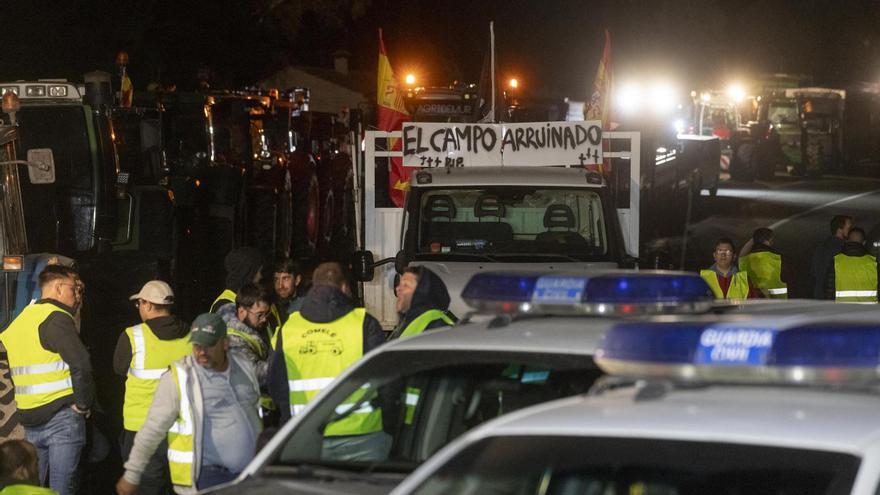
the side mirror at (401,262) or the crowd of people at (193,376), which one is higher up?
the side mirror at (401,262)

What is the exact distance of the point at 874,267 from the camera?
12.0 metres

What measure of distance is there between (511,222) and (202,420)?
5271 mm

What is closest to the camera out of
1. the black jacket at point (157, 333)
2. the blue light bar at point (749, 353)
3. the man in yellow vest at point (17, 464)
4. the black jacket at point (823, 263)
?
the blue light bar at point (749, 353)

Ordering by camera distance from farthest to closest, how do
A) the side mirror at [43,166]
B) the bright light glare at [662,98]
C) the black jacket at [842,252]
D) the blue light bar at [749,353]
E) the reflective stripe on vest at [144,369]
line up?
the bright light glare at [662,98]
the black jacket at [842,252]
the side mirror at [43,166]
the reflective stripe on vest at [144,369]
the blue light bar at [749,353]

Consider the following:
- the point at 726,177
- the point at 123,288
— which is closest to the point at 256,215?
the point at 123,288

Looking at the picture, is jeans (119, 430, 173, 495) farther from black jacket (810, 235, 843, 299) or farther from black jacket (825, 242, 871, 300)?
black jacket (810, 235, 843, 299)

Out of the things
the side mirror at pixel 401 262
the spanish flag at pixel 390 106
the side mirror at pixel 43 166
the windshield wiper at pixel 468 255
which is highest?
the spanish flag at pixel 390 106

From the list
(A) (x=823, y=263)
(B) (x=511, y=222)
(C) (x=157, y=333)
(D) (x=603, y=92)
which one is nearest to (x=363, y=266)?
(B) (x=511, y=222)

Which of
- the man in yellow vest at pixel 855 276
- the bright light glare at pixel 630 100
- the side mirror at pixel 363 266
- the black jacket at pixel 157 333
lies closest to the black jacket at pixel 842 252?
the man in yellow vest at pixel 855 276

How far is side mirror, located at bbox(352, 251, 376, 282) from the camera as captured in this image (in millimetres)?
10820

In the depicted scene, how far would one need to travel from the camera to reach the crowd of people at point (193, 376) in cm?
603

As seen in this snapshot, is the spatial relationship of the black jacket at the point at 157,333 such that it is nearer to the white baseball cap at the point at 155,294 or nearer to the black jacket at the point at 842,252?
the white baseball cap at the point at 155,294

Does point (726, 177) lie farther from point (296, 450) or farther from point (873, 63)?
point (296, 450)

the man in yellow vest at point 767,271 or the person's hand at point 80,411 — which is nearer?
the person's hand at point 80,411
